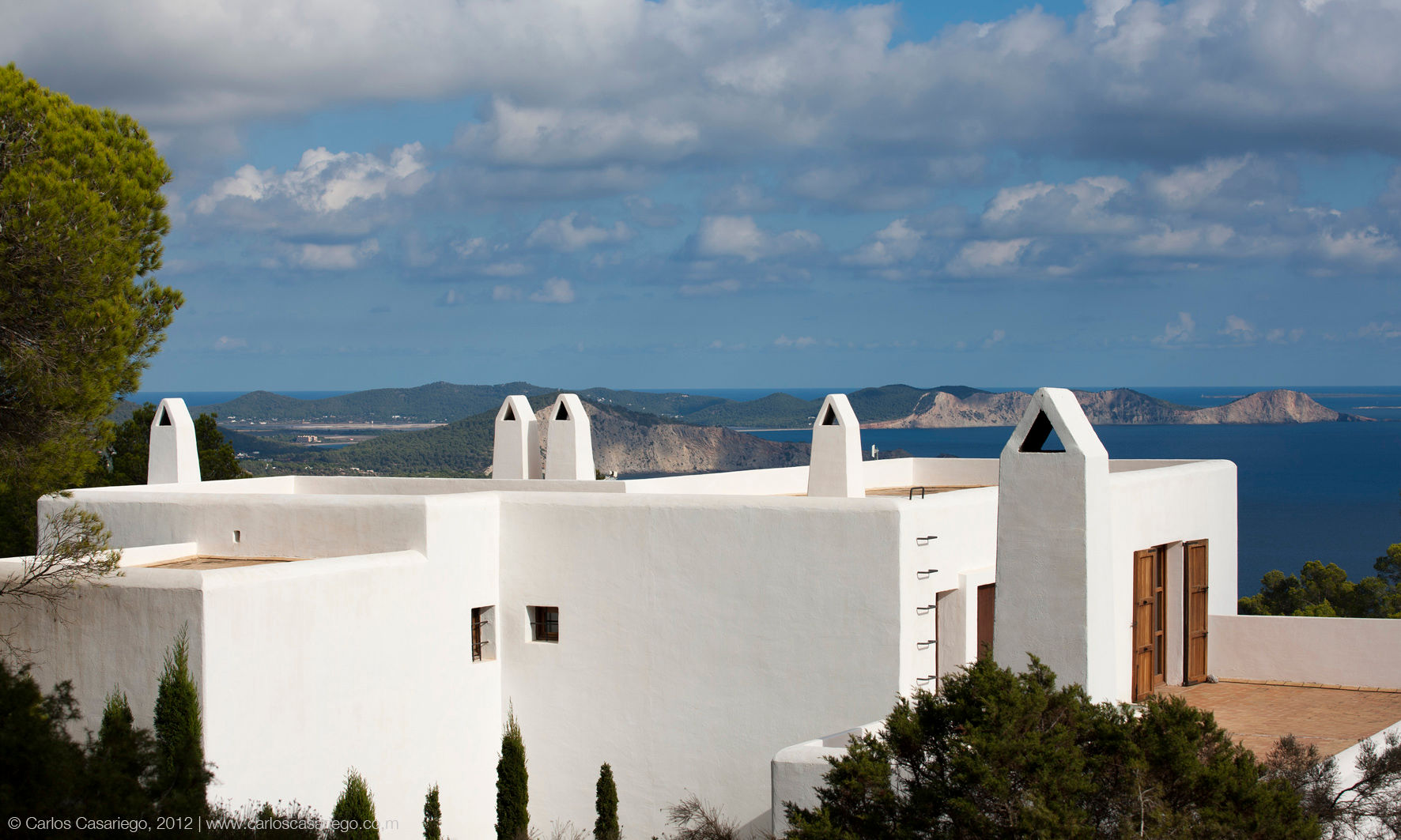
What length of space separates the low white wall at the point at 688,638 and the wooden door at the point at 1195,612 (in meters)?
6.22

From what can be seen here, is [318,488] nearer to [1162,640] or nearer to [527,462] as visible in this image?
[527,462]

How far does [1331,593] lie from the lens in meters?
40.1

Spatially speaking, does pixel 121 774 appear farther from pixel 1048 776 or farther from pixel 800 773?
pixel 1048 776

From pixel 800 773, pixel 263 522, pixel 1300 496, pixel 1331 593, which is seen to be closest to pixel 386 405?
pixel 1300 496

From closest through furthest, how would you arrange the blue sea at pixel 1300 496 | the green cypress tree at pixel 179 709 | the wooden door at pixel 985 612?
the green cypress tree at pixel 179 709 < the wooden door at pixel 985 612 < the blue sea at pixel 1300 496

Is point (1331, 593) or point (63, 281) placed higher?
point (63, 281)

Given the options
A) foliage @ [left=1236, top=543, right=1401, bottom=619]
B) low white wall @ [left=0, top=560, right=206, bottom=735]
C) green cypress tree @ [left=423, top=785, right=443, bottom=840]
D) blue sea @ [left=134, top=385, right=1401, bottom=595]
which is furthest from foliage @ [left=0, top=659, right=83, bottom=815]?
blue sea @ [left=134, top=385, right=1401, bottom=595]

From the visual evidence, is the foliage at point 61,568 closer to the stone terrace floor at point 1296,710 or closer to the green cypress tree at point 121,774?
the green cypress tree at point 121,774

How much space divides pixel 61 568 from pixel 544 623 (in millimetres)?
7079

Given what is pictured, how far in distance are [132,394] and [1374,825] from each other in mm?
16362

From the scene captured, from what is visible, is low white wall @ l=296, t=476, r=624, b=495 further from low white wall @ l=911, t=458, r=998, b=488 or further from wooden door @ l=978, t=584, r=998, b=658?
low white wall @ l=911, t=458, r=998, b=488

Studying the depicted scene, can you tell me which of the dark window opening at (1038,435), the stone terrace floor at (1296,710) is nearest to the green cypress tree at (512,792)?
the stone terrace floor at (1296,710)

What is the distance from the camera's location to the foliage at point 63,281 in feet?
49.7

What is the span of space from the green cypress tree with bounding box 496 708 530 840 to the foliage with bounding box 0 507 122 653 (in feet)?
22.0
